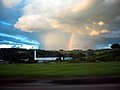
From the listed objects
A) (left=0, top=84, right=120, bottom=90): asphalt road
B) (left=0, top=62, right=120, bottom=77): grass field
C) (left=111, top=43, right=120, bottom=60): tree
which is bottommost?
(left=0, top=84, right=120, bottom=90): asphalt road

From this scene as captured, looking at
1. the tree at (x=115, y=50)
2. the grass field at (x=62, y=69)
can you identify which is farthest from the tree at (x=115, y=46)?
the grass field at (x=62, y=69)

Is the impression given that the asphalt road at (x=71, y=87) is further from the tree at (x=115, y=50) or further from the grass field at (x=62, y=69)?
the tree at (x=115, y=50)

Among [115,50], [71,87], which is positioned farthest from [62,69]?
[115,50]

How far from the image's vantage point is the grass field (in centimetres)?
347

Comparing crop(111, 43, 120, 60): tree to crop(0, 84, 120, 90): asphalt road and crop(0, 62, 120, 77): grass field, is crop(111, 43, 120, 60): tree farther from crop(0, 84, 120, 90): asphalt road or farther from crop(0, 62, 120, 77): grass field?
crop(0, 84, 120, 90): asphalt road

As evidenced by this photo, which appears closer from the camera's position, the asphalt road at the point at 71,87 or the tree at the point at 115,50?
the asphalt road at the point at 71,87

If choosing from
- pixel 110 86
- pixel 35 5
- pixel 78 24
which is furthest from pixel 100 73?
pixel 35 5

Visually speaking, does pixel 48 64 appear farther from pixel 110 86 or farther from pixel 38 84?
pixel 110 86

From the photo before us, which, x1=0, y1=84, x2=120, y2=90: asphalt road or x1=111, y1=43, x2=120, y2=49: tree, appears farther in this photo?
x1=111, y1=43, x2=120, y2=49: tree

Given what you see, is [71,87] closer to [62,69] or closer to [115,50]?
[62,69]

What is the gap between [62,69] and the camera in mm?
3494

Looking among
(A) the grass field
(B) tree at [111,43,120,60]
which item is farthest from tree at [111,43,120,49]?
(A) the grass field

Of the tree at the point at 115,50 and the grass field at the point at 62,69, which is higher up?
the tree at the point at 115,50

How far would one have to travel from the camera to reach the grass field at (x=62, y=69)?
11.4ft
